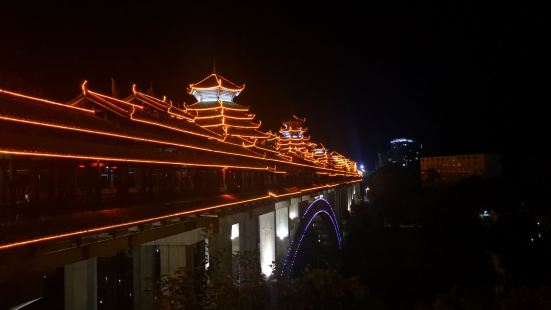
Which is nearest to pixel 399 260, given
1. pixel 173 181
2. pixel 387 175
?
pixel 173 181

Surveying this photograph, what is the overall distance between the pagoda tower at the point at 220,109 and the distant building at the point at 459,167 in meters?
74.0

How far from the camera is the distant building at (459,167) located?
364 feet

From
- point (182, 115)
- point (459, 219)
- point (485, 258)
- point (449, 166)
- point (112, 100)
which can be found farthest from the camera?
point (449, 166)

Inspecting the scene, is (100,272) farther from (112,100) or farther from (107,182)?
(112,100)

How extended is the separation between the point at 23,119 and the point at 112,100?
292 inches

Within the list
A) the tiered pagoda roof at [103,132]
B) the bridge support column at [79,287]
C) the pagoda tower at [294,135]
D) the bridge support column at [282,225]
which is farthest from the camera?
the pagoda tower at [294,135]

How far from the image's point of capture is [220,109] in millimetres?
39438

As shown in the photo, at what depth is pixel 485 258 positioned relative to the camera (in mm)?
43000

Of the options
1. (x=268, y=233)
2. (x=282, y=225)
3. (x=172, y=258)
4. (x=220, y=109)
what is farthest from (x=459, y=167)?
(x=172, y=258)

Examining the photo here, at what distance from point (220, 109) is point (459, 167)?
96386 millimetres

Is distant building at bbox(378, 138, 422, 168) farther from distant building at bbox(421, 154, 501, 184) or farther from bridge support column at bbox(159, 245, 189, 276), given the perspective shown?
bridge support column at bbox(159, 245, 189, 276)

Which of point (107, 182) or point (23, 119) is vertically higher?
point (23, 119)

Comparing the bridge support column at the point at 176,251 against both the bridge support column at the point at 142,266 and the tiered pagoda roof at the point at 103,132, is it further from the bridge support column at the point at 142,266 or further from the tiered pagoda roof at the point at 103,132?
the tiered pagoda roof at the point at 103,132

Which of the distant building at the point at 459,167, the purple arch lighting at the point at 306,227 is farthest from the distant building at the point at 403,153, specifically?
the purple arch lighting at the point at 306,227
